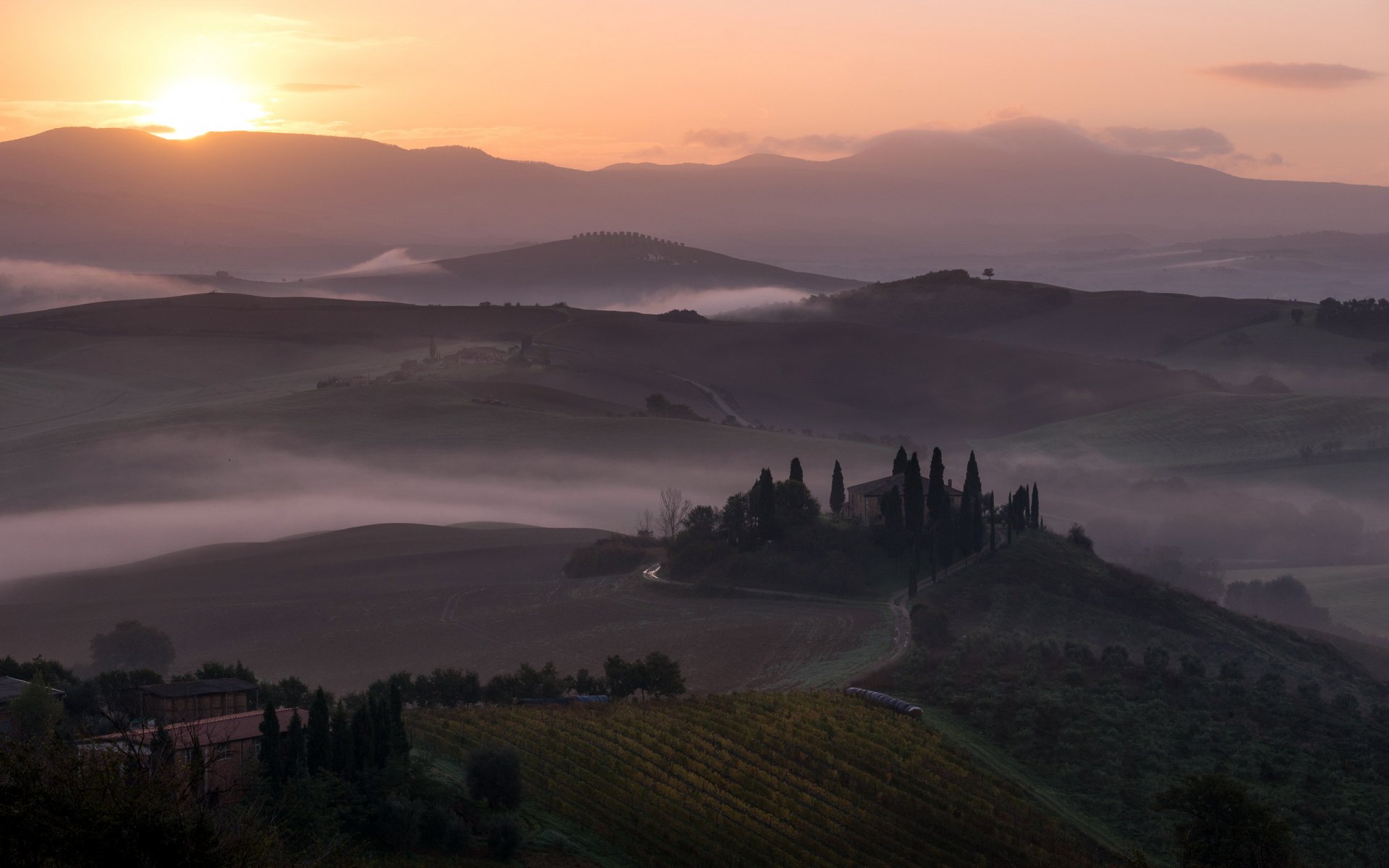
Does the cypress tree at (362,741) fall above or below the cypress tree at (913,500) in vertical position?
below

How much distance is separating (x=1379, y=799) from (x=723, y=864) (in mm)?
21824

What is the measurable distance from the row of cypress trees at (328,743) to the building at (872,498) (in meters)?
48.0

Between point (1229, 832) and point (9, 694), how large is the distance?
34614 mm

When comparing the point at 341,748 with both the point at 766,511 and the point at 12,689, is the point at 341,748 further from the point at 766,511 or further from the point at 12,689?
the point at 766,511

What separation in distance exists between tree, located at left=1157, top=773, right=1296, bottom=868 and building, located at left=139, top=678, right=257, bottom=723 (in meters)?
26.1

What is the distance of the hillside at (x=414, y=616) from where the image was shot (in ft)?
196

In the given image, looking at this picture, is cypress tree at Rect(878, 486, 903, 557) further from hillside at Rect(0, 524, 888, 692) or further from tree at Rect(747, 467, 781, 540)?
hillside at Rect(0, 524, 888, 692)

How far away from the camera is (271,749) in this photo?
3098cm

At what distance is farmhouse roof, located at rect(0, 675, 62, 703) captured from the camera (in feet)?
135

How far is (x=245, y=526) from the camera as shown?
311 feet

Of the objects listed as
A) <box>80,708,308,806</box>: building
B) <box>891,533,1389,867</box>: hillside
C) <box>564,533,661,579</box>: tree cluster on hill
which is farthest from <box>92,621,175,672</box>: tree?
<box>891,533,1389,867</box>: hillside

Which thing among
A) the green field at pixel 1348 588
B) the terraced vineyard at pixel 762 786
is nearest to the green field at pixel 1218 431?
the green field at pixel 1348 588

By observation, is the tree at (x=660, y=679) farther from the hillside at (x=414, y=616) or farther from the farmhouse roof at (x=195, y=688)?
the farmhouse roof at (x=195, y=688)

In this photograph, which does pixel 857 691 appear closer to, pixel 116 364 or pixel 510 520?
pixel 510 520
